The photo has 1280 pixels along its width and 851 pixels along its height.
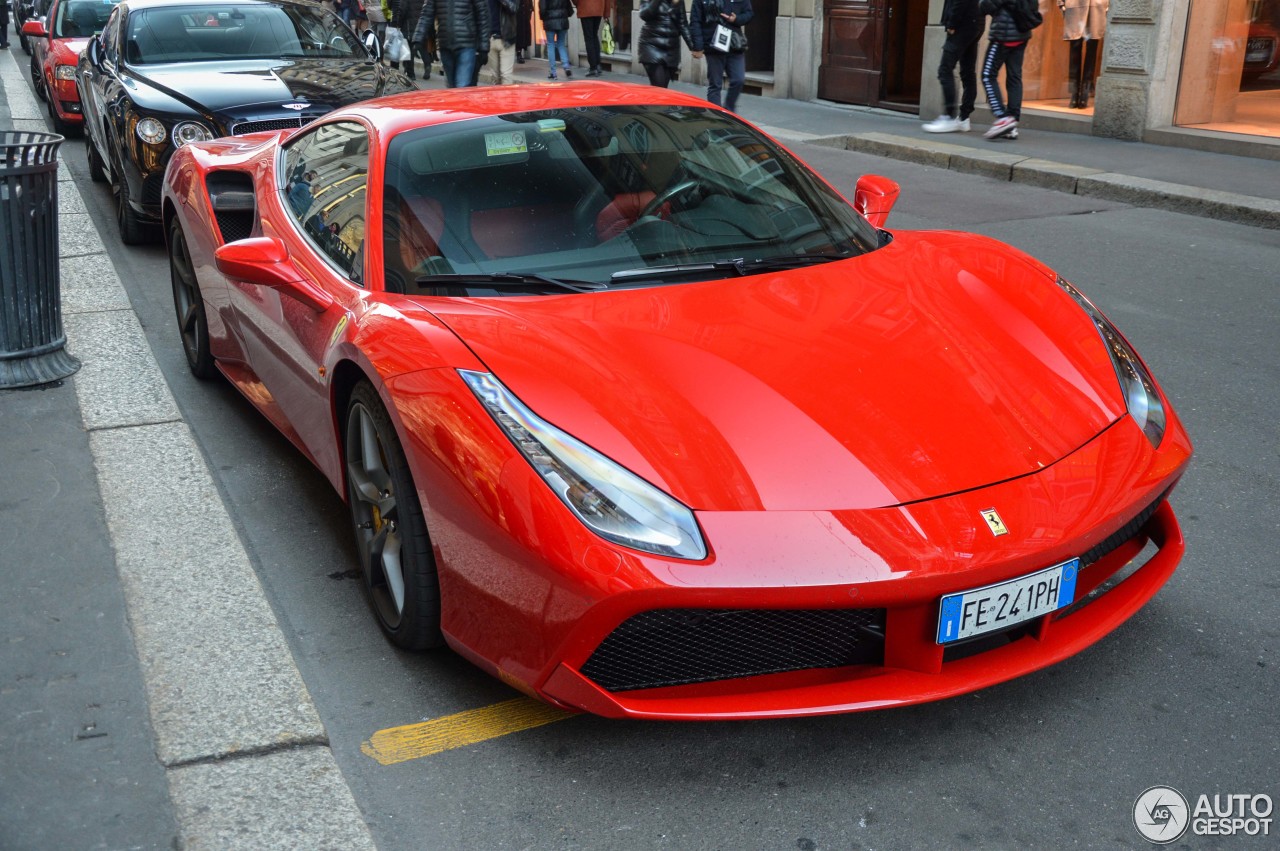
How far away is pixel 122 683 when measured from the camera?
3.07m

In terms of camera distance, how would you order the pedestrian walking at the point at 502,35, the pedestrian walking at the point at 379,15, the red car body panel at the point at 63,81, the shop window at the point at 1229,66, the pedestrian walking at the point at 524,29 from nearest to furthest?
1. the shop window at the point at 1229,66
2. the red car body panel at the point at 63,81
3. the pedestrian walking at the point at 502,35
4. the pedestrian walking at the point at 524,29
5. the pedestrian walking at the point at 379,15

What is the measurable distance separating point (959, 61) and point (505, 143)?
10.4m

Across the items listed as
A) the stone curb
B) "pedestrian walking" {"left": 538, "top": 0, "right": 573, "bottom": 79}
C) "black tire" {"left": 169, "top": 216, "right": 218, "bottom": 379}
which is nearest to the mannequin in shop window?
the stone curb

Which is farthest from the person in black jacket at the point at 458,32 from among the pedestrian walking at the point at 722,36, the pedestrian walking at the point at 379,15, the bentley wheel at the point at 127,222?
the pedestrian walking at the point at 379,15

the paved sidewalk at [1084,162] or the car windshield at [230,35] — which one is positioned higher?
the car windshield at [230,35]

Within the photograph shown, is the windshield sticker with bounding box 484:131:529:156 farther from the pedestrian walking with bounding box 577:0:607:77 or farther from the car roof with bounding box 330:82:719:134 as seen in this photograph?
the pedestrian walking with bounding box 577:0:607:77

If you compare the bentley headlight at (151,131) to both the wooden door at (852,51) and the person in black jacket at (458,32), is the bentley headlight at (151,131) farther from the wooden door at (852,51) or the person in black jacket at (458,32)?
the wooden door at (852,51)

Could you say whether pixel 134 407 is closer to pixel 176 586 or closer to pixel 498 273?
pixel 176 586

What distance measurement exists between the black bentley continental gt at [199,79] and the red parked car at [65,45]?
158 inches

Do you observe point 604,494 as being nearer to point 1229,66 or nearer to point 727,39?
point 727,39

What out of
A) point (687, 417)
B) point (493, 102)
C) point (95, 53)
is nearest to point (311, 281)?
point (493, 102)

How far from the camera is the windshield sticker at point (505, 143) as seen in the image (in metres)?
3.76

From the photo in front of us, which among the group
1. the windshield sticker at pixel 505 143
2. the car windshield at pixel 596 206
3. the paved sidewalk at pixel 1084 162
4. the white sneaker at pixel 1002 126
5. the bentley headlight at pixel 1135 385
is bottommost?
the paved sidewalk at pixel 1084 162

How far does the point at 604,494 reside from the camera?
8.39ft
